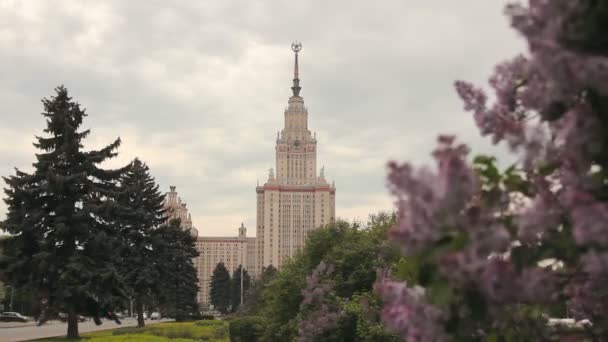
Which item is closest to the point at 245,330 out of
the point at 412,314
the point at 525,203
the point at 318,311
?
the point at 318,311

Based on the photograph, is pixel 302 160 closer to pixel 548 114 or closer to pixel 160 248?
pixel 160 248

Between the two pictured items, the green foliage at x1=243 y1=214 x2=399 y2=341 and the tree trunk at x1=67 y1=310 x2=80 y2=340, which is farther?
the tree trunk at x1=67 y1=310 x2=80 y2=340

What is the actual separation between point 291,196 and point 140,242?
117 meters

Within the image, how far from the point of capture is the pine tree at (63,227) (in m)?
27.7

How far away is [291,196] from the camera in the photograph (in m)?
160

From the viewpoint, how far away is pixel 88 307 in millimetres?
28953

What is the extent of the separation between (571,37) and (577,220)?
0.75m

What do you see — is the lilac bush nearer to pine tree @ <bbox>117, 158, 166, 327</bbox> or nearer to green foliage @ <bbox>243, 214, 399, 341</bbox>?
green foliage @ <bbox>243, 214, 399, 341</bbox>

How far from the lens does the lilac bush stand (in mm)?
2436

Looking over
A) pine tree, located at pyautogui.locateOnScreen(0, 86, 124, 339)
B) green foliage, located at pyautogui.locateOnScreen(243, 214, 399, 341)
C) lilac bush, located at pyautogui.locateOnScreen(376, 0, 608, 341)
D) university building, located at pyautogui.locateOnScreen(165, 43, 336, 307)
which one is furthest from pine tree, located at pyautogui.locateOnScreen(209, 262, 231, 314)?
lilac bush, located at pyautogui.locateOnScreen(376, 0, 608, 341)

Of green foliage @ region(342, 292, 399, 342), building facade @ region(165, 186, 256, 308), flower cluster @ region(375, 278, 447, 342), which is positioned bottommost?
green foliage @ region(342, 292, 399, 342)

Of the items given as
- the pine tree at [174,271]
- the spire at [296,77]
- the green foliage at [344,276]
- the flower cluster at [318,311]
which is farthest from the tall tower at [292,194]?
the flower cluster at [318,311]

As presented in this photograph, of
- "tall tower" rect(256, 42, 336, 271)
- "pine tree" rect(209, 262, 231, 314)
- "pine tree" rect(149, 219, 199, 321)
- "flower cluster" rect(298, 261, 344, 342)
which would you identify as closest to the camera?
"flower cluster" rect(298, 261, 344, 342)

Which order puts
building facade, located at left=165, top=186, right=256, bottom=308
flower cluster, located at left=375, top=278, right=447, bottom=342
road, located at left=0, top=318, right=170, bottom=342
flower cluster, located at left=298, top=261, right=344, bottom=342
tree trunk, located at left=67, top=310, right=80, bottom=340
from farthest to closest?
1. building facade, located at left=165, top=186, right=256, bottom=308
2. road, located at left=0, top=318, right=170, bottom=342
3. tree trunk, located at left=67, top=310, right=80, bottom=340
4. flower cluster, located at left=298, top=261, right=344, bottom=342
5. flower cluster, located at left=375, top=278, right=447, bottom=342
